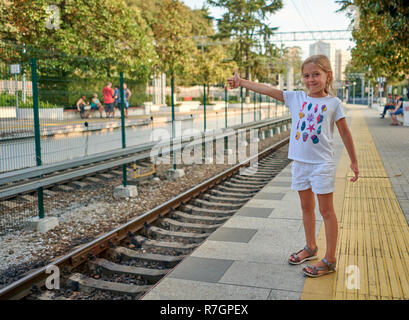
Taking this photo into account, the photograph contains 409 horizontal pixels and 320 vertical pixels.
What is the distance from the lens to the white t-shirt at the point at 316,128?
359 centimetres

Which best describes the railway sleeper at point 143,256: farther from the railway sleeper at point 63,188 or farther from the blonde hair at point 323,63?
the railway sleeper at point 63,188

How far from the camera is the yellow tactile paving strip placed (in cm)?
354

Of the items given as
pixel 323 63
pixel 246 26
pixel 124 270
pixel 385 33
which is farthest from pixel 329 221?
pixel 246 26

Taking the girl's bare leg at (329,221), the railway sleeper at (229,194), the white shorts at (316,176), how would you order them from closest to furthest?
the white shorts at (316,176) < the girl's bare leg at (329,221) < the railway sleeper at (229,194)

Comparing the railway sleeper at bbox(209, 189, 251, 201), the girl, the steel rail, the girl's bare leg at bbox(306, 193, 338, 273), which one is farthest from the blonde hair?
the railway sleeper at bbox(209, 189, 251, 201)

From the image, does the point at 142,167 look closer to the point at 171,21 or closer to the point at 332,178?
the point at 332,178

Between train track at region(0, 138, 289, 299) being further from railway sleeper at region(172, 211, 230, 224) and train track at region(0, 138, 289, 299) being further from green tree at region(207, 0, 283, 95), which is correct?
green tree at region(207, 0, 283, 95)

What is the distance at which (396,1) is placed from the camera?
8523 millimetres

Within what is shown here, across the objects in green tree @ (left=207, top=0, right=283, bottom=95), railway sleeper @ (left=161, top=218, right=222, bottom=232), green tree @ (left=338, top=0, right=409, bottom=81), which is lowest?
railway sleeper @ (left=161, top=218, right=222, bottom=232)

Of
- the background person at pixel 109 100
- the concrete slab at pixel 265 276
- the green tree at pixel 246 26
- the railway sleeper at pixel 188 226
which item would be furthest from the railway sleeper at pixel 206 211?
the green tree at pixel 246 26

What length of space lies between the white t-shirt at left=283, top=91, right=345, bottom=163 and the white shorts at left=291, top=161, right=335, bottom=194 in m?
0.06

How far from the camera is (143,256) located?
4.83 m

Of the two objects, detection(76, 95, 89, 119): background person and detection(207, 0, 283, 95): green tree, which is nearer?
detection(76, 95, 89, 119): background person

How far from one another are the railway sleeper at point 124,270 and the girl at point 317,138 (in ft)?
4.75
